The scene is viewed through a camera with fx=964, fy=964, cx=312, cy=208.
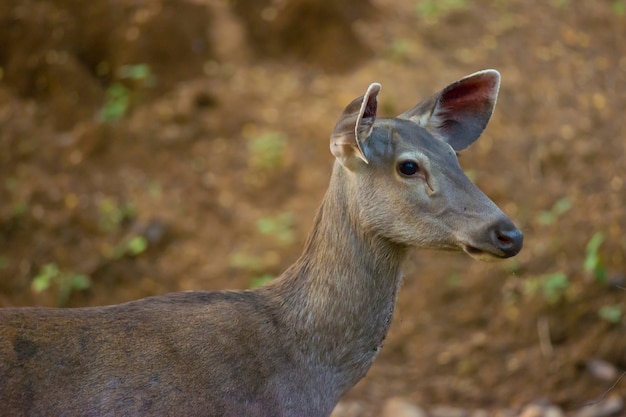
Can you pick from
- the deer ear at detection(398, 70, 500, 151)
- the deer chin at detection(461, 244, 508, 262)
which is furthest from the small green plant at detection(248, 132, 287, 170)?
the deer chin at detection(461, 244, 508, 262)

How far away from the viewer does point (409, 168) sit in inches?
176

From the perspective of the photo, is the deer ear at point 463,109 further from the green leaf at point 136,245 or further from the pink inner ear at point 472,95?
the green leaf at point 136,245

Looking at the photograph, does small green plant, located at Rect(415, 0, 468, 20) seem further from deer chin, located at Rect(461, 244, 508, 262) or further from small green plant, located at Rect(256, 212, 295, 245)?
deer chin, located at Rect(461, 244, 508, 262)

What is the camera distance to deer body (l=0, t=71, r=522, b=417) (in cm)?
405

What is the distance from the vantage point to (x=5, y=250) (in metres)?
8.60

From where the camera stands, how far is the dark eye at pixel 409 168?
4473 mm

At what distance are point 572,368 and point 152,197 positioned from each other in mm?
4113

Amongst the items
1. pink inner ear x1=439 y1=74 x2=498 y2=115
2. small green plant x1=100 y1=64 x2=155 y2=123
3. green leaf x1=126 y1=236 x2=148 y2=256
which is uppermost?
pink inner ear x1=439 y1=74 x2=498 y2=115

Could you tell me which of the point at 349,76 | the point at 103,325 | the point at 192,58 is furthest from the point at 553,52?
the point at 103,325

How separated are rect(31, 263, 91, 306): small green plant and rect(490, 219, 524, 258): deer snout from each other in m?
4.91

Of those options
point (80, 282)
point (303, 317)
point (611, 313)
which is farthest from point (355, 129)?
point (80, 282)

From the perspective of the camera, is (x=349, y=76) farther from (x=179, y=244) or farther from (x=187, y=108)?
(x=179, y=244)

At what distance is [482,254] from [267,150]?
511cm

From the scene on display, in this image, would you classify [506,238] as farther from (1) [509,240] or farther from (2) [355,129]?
(2) [355,129]
